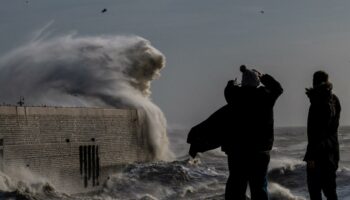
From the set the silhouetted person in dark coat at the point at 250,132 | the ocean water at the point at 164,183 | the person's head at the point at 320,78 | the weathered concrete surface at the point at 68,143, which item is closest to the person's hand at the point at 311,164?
the person's head at the point at 320,78

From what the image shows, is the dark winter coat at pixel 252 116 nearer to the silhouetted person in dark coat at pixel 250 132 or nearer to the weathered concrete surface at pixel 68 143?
the silhouetted person in dark coat at pixel 250 132

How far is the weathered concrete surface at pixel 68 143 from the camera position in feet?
76.7

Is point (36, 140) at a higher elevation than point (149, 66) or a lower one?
lower

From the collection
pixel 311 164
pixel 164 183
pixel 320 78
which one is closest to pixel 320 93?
pixel 320 78

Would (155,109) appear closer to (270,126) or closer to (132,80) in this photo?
(132,80)

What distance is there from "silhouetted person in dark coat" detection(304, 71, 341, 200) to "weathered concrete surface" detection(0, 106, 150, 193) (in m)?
14.7

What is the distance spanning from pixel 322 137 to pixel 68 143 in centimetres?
1832

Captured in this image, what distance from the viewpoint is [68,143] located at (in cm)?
2634

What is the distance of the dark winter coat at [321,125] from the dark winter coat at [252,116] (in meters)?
0.77

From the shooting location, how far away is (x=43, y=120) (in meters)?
25.1

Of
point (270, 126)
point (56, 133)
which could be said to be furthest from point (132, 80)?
point (270, 126)

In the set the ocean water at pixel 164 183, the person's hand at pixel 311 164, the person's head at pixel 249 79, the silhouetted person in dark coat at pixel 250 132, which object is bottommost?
the ocean water at pixel 164 183

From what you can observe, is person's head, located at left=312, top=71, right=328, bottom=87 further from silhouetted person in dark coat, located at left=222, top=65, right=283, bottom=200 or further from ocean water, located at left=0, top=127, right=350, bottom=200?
ocean water, located at left=0, top=127, right=350, bottom=200

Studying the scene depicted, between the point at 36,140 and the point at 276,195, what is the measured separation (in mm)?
9060
